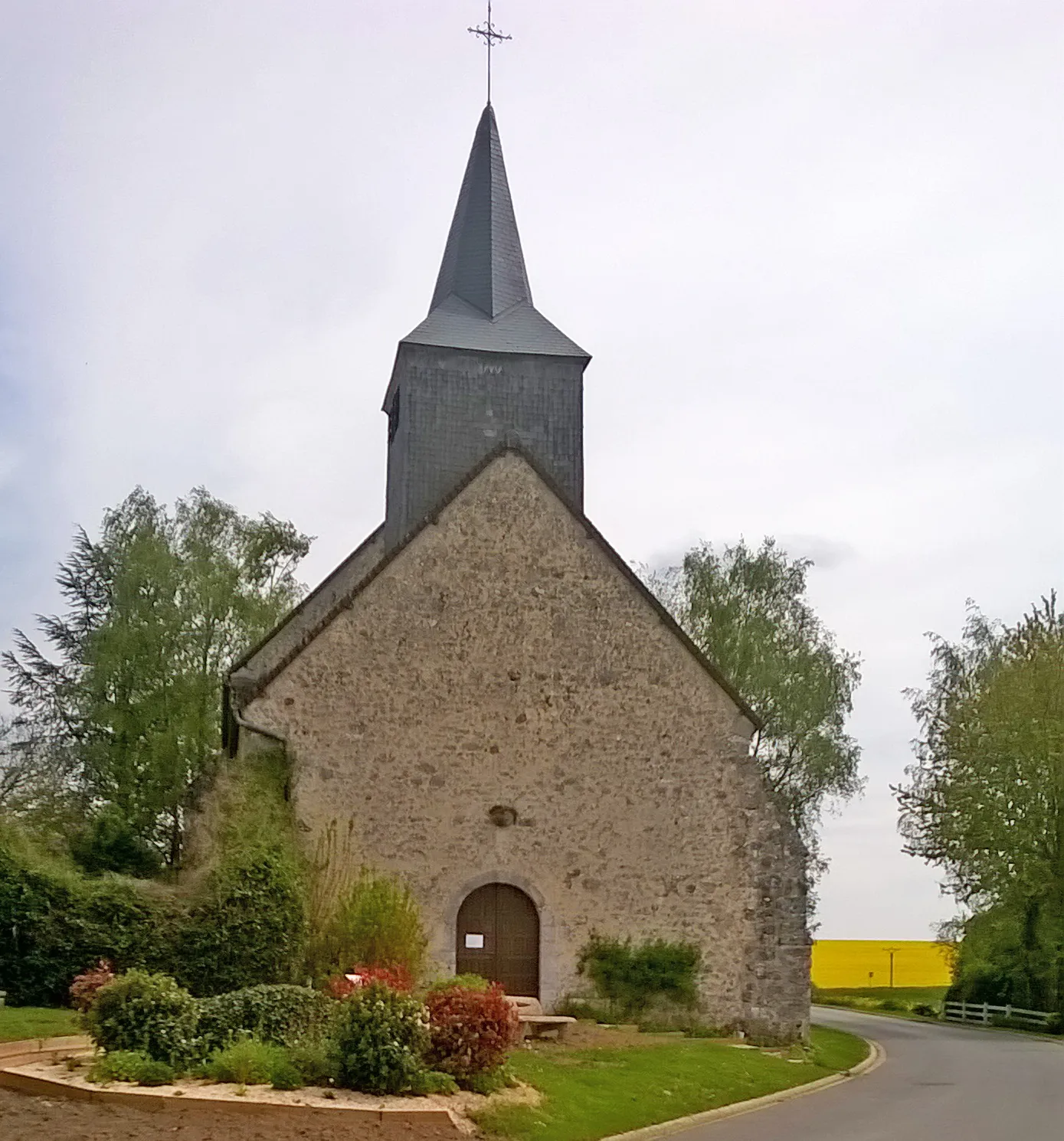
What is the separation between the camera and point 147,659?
3228cm

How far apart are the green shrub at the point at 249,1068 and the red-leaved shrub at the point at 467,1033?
1377 millimetres

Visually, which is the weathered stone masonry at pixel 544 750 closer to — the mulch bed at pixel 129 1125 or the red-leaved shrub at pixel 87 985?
the red-leaved shrub at pixel 87 985

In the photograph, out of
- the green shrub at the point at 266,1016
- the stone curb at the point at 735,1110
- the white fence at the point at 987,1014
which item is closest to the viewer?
the stone curb at the point at 735,1110

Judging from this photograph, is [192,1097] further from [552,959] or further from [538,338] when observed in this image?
[538,338]

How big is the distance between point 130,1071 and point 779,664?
25.4 meters

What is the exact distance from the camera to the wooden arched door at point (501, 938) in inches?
802

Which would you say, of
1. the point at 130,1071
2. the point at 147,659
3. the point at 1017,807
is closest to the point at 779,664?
the point at 1017,807

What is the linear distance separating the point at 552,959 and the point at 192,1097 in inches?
418

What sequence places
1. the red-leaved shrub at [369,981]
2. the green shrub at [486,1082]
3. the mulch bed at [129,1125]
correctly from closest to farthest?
the mulch bed at [129,1125] → the green shrub at [486,1082] → the red-leaved shrub at [369,981]

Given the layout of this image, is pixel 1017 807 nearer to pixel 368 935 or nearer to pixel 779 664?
pixel 779 664

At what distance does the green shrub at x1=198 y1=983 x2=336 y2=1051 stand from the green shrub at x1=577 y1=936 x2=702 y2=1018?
305 inches

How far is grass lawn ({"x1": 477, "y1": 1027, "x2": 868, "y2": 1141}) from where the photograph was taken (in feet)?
37.5

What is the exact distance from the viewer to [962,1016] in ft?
118

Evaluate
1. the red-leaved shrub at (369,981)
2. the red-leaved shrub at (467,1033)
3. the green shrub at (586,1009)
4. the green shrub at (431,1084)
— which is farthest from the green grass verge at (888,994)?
the green shrub at (431,1084)
